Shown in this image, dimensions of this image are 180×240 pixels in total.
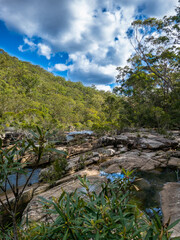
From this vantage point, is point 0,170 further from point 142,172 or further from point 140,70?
point 140,70

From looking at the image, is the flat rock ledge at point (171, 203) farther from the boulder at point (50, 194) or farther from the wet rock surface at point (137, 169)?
the boulder at point (50, 194)

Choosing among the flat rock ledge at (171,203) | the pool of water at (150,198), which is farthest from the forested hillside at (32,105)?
the flat rock ledge at (171,203)

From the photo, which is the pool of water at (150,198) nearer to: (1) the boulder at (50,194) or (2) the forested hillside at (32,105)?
(1) the boulder at (50,194)

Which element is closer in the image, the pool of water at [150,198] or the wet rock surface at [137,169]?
the pool of water at [150,198]

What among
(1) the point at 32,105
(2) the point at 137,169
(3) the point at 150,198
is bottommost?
(3) the point at 150,198

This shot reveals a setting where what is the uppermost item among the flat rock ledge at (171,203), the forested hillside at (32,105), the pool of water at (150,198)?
the forested hillside at (32,105)

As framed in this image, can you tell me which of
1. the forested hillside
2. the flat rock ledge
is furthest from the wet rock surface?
the forested hillside

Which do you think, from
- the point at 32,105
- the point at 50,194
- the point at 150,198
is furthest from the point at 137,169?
the point at 32,105

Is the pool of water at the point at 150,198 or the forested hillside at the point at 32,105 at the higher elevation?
the forested hillside at the point at 32,105

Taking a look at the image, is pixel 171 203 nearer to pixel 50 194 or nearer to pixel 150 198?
pixel 150 198

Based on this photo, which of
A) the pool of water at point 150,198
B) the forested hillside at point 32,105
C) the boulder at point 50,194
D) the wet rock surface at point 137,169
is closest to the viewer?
the boulder at point 50,194

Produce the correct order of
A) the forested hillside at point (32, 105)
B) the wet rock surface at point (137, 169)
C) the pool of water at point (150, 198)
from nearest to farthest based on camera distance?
1. the pool of water at point (150, 198)
2. the wet rock surface at point (137, 169)
3. the forested hillside at point (32, 105)

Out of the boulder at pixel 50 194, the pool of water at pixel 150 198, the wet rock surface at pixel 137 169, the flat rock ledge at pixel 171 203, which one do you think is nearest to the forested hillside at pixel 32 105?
the wet rock surface at pixel 137 169

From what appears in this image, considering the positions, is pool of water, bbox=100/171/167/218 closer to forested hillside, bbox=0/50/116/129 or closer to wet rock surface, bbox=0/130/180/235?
wet rock surface, bbox=0/130/180/235
